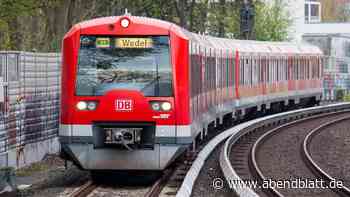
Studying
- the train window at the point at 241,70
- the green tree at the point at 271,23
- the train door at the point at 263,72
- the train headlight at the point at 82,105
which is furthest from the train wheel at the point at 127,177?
the green tree at the point at 271,23

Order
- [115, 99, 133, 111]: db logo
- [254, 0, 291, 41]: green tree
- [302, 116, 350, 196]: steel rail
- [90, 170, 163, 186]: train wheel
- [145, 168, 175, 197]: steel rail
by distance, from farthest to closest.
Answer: [254, 0, 291, 41]: green tree
[90, 170, 163, 186]: train wheel
[115, 99, 133, 111]: db logo
[302, 116, 350, 196]: steel rail
[145, 168, 175, 197]: steel rail

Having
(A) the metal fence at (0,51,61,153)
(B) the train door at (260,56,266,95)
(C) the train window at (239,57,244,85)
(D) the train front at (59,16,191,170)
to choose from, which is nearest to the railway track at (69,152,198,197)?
(D) the train front at (59,16,191,170)

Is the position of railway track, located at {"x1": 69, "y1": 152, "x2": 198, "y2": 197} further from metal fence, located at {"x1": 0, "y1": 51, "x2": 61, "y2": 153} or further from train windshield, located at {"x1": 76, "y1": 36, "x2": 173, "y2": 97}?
metal fence, located at {"x1": 0, "y1": 51, "x2": 61, "y2": 153}

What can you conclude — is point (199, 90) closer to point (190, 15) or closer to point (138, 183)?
point (138, 183)

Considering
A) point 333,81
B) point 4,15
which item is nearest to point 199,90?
point 4,15

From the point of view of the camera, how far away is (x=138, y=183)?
15453 millimetres

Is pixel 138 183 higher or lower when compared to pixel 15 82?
lower

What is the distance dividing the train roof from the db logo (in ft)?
3.76

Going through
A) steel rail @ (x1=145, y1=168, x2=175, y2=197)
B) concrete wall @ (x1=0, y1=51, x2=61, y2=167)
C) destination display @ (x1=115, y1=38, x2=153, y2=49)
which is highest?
destination display @ (x1=115, y1=38, x2=153, y2=49)

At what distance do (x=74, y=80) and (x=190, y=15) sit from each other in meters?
29.4

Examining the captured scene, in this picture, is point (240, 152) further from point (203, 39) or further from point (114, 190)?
point (114, 190)

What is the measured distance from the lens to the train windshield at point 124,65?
14.4 m

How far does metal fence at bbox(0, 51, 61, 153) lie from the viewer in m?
17.3

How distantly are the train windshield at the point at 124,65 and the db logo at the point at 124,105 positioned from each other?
0.70 ft
